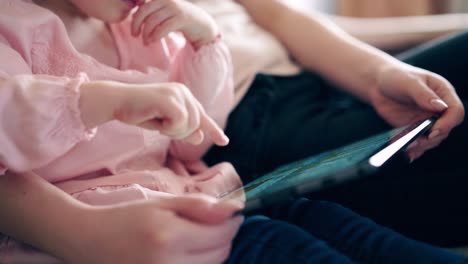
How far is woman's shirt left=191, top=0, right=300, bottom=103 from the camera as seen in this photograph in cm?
83

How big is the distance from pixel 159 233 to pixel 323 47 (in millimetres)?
516

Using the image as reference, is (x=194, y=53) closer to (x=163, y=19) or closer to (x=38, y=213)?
(x=163, y=19)

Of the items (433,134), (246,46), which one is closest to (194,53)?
(246,46)

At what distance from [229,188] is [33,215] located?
0.22m

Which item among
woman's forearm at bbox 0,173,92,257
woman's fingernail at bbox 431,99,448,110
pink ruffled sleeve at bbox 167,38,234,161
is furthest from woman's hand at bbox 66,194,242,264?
woman's fingernail at bbox 431,99,448,110

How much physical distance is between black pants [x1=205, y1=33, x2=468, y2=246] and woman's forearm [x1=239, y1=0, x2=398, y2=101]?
0.03 m

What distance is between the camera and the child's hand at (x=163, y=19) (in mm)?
605

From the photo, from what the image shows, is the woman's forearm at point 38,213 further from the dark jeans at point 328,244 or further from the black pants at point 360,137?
the black pants at point 360,137

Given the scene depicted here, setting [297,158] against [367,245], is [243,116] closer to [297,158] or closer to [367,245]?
[297,158]

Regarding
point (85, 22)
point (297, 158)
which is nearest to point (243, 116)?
point (297, 158)

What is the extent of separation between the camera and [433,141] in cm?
64

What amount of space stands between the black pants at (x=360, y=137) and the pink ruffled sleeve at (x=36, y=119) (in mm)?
303

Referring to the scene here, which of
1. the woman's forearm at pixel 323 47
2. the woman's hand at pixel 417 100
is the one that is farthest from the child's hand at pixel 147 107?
the woman's forearm at pixel 323 47

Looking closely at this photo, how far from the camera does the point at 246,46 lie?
0.85 metres
